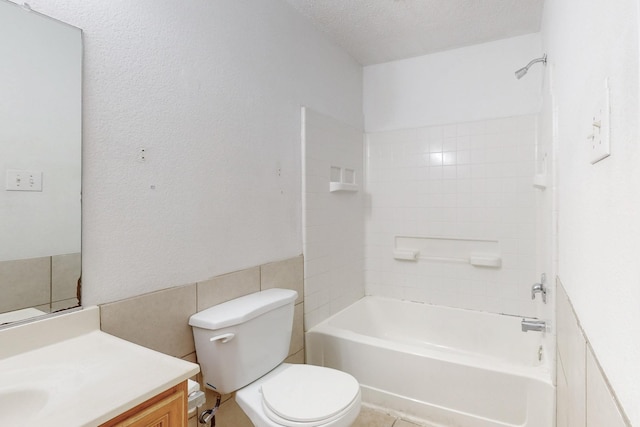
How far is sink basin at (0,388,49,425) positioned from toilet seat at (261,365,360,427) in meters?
0.81

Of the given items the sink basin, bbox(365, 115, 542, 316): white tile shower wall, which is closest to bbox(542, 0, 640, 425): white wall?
the sink basin

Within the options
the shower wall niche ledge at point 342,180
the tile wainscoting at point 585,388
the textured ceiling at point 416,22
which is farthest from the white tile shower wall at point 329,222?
the tile wainscoting at point 585,388

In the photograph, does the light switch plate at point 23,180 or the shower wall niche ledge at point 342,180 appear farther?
the shower wall niche ledge at point 342,180

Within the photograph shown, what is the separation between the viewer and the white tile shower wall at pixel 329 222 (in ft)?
7.52

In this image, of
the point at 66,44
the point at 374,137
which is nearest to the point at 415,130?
the point at 374,137

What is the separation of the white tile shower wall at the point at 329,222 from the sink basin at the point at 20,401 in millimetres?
1531

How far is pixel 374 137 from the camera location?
303cm

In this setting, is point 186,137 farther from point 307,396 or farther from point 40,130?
point 307,396

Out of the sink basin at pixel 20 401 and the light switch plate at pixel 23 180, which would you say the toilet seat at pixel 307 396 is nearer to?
the sink basin at pixel 20 401

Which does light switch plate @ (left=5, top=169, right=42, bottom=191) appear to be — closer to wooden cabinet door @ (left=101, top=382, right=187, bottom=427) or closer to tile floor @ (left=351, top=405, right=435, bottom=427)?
wooden cabinet door @ (left=101, top=382, right=187, bottom=427)

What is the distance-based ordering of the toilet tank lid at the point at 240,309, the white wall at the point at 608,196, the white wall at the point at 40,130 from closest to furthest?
the white wall at the point at 608,196
the white wall at the point at 40,130
the toilet tank lid at the point at 240,309

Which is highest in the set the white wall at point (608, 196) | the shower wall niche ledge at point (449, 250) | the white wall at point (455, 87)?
the white wall at point (455, 87)

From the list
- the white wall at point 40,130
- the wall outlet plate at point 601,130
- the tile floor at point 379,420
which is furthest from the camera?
the tile floor at point 379,420

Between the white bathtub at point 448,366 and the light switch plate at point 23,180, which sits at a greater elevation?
the light switch plate at point 23,180
